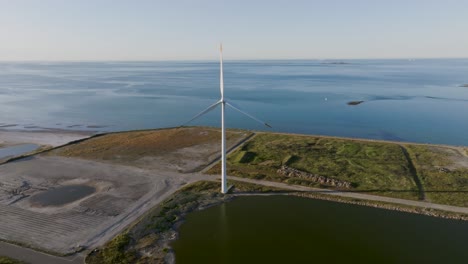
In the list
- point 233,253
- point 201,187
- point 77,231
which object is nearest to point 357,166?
point 201,187

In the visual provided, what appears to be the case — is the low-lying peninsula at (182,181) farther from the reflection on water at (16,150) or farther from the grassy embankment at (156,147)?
the reflection on water at (16,150)

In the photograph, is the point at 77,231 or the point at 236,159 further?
the point at 236,159

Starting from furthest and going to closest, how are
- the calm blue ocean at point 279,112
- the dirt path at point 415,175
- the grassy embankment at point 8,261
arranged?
the calm blue ocean at point 279,112
the dirt path at point 415,175
the grassy embankment at point 8,261

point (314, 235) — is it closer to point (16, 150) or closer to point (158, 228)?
point (158, 228)

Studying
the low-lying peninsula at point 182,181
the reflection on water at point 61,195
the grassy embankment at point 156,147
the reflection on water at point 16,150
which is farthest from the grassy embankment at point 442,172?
the reflection on water at point 16,150

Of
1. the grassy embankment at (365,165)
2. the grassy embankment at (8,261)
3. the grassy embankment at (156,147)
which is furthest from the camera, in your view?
the grassy embankment at (156,147)

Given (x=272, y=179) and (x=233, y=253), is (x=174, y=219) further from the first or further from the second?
(x=272, y=179)

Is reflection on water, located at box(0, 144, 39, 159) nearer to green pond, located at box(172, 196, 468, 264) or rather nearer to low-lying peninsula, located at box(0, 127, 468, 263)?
low-lying peninsula, located at box(0, 127, 468, 263)
